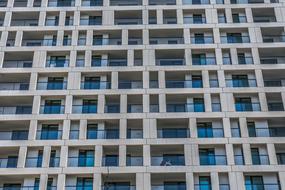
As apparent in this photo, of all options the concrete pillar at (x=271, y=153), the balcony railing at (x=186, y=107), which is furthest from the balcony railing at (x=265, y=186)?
the balcony railing at (x=186, y=107)

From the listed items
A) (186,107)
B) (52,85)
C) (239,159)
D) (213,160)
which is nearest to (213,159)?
(213,160)

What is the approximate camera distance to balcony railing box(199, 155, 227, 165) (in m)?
42.7

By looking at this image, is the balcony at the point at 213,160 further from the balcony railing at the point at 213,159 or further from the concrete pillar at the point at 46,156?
the concrete pillar at the point at 46,156

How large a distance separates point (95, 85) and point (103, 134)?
578 centimetres

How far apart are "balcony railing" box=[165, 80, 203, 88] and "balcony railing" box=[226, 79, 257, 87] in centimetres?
287

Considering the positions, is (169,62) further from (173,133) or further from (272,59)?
(272,59)

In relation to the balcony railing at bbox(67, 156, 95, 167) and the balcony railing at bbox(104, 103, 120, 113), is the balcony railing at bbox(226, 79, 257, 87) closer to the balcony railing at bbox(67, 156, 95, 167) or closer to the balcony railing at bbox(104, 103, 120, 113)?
the balcony railing at bbox(104, 103, 120, 113)

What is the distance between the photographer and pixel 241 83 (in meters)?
47.2

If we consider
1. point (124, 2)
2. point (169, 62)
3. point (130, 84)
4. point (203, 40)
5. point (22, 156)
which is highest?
point (124, 2)

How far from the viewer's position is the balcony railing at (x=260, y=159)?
42500 mm

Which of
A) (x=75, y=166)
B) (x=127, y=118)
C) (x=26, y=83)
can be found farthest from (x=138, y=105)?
(x=26, y=83)

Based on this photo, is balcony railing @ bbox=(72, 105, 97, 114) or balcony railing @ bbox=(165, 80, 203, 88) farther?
balcony railing @ bbox=(165, 80, 203, 88)

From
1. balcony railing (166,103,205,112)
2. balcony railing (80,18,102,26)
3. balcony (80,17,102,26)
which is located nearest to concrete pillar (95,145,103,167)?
balcony railing (166,103,205,112)

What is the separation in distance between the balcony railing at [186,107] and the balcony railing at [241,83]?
12.3 ft
